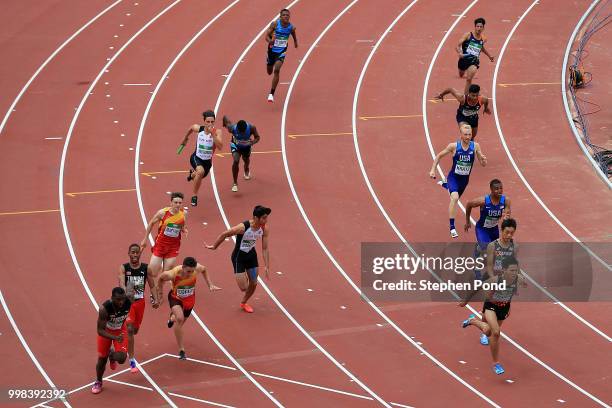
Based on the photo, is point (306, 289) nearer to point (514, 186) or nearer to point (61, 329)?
point (61, 329)

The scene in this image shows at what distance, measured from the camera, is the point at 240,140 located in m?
20.7

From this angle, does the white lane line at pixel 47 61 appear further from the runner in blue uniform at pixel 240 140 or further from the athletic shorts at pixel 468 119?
the athletic shorts at pixel 468 119

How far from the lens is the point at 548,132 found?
2355cm

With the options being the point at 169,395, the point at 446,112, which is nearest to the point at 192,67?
the point at 446,112

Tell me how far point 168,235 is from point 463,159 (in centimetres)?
501

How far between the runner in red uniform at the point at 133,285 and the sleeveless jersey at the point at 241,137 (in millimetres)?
5164

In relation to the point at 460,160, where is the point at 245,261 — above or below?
below

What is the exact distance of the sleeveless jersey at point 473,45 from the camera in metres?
24.1

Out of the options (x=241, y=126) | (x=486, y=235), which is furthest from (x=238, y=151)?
(x=486, y=235)

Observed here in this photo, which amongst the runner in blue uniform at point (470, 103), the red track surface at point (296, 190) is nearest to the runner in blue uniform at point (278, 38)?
the red track surface at point (296, 190)

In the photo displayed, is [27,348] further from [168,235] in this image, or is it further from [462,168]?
[462,168]

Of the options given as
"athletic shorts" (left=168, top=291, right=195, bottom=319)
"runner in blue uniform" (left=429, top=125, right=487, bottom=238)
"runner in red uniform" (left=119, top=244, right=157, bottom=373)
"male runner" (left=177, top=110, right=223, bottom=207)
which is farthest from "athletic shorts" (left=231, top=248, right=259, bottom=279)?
"runner in blue uniform" (left=429, top=125, right=487, bottom=238)

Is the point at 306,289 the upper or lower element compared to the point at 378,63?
lower

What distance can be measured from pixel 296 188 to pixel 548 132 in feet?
18.3
